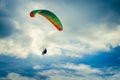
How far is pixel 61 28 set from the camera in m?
48.1

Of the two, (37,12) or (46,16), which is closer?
(37,12)

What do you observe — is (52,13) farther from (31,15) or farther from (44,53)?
(44,53)

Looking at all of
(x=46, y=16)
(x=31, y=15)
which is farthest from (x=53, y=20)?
(x=31, y=15)

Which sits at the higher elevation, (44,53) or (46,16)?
(46,16)

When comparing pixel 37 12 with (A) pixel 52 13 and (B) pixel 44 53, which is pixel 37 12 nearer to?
(A) pixel 52 13

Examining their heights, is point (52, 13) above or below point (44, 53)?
above

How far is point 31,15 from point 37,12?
131 cm

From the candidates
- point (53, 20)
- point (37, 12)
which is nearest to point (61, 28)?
point (53, 20)

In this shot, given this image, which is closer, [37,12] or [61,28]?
[37,12]

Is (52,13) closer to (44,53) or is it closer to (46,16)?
(46,16)

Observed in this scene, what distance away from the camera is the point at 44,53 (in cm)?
4547

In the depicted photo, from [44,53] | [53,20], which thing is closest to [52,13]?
[53,20]

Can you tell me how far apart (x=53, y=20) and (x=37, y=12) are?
4417 mm

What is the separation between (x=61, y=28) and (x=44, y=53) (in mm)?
6579
